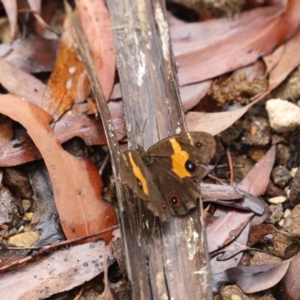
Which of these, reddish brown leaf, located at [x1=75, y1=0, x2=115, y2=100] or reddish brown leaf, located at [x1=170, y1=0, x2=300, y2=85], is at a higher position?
reddish brown leaf, located at [x1=75, y1=0, x2=115, y2=100]

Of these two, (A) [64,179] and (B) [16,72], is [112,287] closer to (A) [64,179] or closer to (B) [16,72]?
(A) [64,179]

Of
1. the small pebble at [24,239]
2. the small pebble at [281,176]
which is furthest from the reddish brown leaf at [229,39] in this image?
the small pebble at [24,239]

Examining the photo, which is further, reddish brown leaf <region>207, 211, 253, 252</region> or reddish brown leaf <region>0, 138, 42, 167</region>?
reddish brown leaf <region>0, 138, 42, 167</region>

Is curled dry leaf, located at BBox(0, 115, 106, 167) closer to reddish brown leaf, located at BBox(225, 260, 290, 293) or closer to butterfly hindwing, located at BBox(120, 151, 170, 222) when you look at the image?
butterfly hindwing, located at BBox(120, 151, 170, 222)

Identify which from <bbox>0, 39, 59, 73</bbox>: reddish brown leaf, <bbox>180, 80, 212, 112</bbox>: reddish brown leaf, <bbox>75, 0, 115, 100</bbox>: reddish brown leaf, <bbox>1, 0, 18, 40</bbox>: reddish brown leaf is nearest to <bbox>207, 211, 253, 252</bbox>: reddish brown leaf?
<bbox>180, 80, 212, 112</bbox>: reddish brown leaf

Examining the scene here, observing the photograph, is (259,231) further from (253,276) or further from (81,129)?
(81,129)

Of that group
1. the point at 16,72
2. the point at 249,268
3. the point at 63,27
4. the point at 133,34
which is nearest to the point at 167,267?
the point at 249,268
